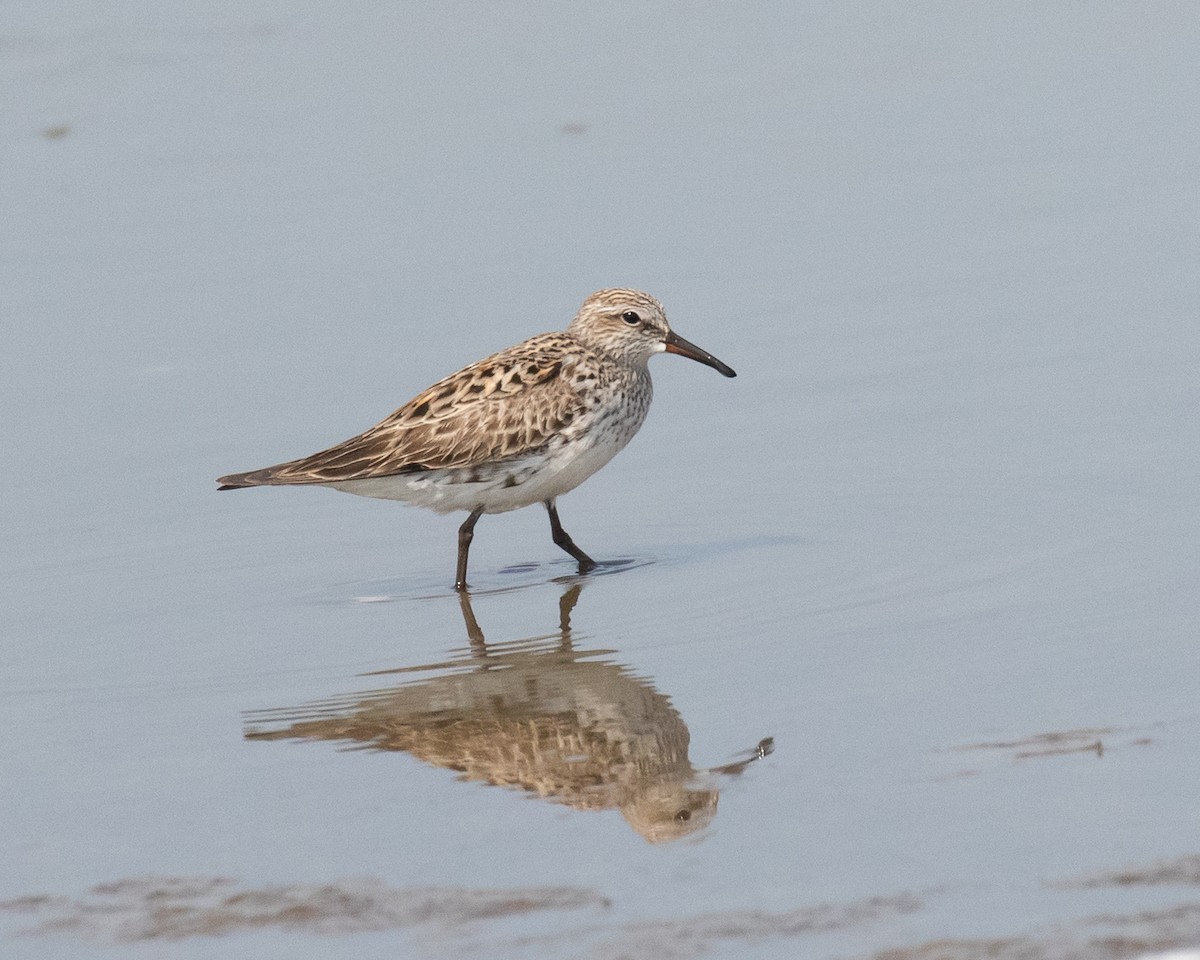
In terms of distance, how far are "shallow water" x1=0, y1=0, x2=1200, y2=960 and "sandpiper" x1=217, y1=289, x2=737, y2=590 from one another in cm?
34

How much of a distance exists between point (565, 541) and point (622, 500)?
2.70 ft

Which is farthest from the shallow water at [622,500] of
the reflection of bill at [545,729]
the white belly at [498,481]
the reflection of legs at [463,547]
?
the white belly at [498,481]

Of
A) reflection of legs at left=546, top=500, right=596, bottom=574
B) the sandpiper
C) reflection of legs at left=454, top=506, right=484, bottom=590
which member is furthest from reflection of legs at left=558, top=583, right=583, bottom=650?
reflection of legs at left=454, top=506, right=484, bottom=590

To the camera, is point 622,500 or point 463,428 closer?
point 463,428

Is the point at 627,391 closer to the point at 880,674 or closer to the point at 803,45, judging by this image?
the point at 880,674

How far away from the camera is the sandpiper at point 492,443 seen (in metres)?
10.1

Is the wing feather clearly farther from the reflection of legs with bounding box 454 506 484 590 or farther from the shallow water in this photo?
the shallow water

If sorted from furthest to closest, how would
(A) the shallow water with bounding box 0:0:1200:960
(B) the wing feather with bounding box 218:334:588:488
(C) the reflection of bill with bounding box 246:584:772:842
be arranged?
(B) the wing feather with bounding box 218:334:588:488
(C) the reflection of bill with bounding box 246:584:772:842
(A) the shallow water with bounding box 0:0:1200:960

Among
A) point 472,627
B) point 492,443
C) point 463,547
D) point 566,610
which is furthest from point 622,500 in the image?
point 472,627

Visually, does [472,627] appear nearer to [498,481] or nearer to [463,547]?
[463,547]

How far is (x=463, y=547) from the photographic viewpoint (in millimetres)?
9977

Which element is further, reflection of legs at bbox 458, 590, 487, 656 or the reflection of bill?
reflection of legs at bbox 458, 590, 487, 656

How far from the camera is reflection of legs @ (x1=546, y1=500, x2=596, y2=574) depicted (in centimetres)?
987

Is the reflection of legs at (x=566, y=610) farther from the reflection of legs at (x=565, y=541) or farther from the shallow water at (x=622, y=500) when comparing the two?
the reflection of legs at (x=565, y=541)
